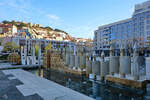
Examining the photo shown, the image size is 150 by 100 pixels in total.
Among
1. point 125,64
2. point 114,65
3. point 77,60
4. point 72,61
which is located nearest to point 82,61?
point 77,60

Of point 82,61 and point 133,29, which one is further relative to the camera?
point 133,29

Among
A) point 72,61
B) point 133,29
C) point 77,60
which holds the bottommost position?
point 72,61

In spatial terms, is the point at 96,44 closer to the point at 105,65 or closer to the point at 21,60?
the point at 21,60

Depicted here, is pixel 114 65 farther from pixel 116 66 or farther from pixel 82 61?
pixel 82 61

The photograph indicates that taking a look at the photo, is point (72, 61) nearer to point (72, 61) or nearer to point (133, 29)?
point (72, 61)

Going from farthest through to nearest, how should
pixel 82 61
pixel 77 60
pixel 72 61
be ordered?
pixel 72 61 → pixel 77 60 → pixel 82 61

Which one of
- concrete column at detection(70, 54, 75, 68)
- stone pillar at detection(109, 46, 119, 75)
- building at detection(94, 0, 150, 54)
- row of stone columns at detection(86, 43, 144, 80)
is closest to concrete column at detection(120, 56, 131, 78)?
row of stone columns at detection(86, 43, 144, 80)

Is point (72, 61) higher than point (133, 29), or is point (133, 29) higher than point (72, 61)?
point (133, 29)

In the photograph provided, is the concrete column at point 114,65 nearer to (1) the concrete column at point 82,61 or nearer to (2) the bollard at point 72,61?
(1) the concrete column at point 82,61

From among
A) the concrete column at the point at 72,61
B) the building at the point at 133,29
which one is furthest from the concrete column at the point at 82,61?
the building at the point at 133,29

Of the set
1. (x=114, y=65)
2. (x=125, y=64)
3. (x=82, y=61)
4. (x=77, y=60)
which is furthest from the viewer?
(x=77, y=60)

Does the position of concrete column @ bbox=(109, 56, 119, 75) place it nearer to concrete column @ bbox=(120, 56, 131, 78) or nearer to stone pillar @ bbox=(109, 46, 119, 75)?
stone pillar @ bbox=(109, 46, 119, 75)

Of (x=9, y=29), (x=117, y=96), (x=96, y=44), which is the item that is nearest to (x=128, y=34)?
(x=96, y=44)

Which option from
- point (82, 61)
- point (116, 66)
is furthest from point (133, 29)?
point (116, 66)
